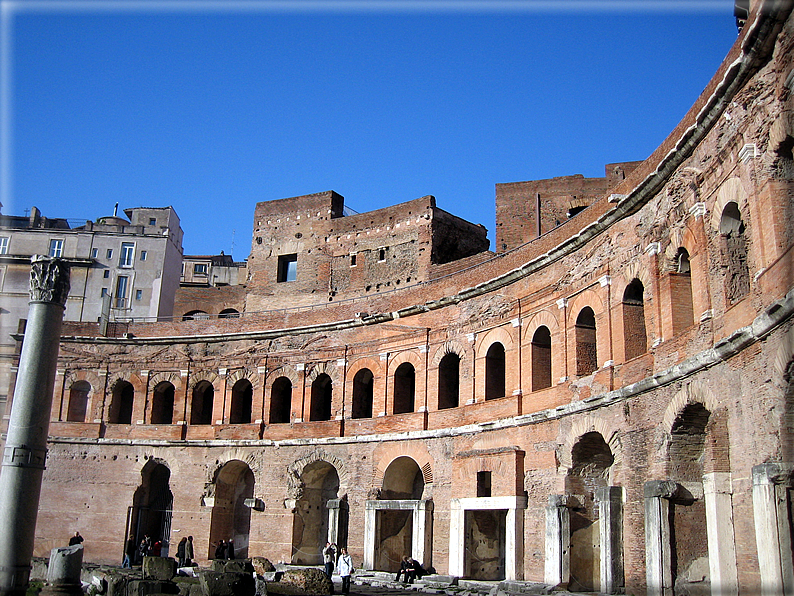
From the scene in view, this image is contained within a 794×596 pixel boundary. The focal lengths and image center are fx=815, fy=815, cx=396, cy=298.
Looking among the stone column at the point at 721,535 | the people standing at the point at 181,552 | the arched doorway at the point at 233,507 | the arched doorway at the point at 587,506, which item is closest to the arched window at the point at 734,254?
the stone column at the point at 721,535

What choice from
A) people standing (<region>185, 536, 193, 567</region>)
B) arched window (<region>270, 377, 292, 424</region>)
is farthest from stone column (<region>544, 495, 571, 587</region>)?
arched window (<region>270, 377, 292, 424</region>)

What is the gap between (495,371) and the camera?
2072 centimetres

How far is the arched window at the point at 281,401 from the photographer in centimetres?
2605

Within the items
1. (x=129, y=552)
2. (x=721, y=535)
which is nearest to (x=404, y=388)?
(x=129, y=552)

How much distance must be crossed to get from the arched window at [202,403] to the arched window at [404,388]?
7.29 meters

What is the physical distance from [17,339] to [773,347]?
27.3m

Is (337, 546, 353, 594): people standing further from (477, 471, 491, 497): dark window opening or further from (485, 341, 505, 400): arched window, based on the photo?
(485, 341, 505, 400): arched window

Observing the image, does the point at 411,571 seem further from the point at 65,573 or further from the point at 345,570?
the point at 65,573

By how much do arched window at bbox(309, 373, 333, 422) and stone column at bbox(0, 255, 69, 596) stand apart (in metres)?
10.8

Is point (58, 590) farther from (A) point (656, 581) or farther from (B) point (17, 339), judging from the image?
(B) point (17, 339)

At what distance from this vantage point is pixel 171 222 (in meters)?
43.3

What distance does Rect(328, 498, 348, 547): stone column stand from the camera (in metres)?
22.8

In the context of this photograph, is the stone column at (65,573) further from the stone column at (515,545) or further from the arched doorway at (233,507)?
the arched doorway at (233,507)

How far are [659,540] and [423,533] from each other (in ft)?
27.8
